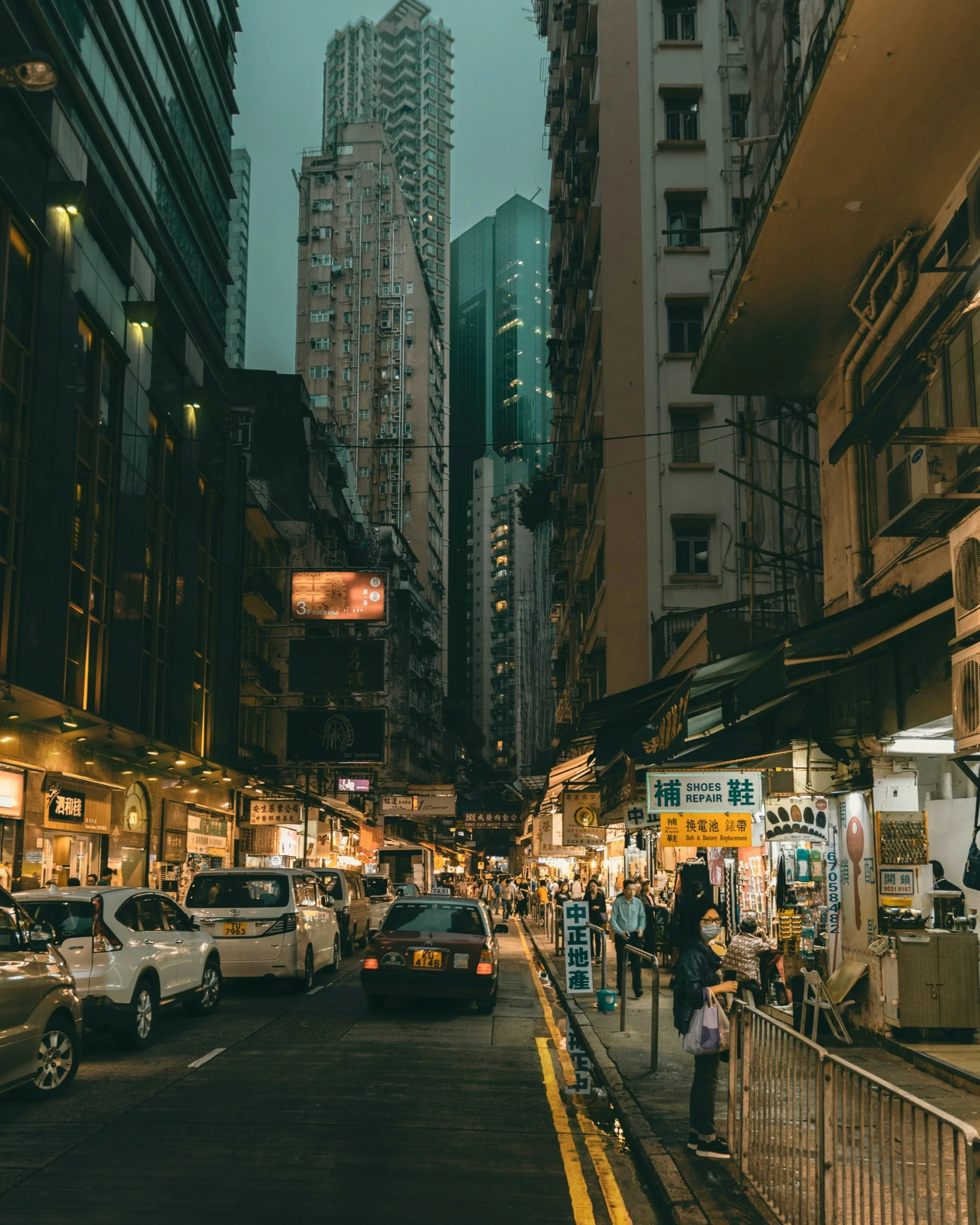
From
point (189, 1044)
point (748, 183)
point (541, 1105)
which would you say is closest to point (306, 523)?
point (748, 183)

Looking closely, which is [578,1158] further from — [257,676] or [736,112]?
[257,676]

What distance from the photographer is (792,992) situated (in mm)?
13789

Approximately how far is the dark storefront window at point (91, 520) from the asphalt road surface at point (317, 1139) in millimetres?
13739

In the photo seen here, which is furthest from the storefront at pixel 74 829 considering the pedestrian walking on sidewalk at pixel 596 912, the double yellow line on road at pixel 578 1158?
the double yellow line on road at pixel 578 1158

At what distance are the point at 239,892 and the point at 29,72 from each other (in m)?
11.7

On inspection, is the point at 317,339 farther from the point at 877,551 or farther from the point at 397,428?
the point at 877,551

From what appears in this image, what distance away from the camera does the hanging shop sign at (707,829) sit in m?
16.0

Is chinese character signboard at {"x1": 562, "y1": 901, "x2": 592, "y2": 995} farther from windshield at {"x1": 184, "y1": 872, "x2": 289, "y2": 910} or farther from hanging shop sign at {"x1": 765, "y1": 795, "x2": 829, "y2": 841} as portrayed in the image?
windshield at {"x1": 184, "y1": 872, "x2": 289, "y2": 910}

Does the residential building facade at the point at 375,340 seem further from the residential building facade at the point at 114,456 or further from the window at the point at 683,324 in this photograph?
the window at the point at 683,324

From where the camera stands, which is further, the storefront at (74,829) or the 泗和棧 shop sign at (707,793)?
the storefront at (74,829)

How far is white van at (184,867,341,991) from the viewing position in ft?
59.5

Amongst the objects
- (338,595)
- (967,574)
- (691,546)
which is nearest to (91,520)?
(338,595)

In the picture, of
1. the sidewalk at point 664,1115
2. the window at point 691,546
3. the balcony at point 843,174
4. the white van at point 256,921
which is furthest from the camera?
the window at point 691,546

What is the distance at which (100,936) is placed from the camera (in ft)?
40.9
